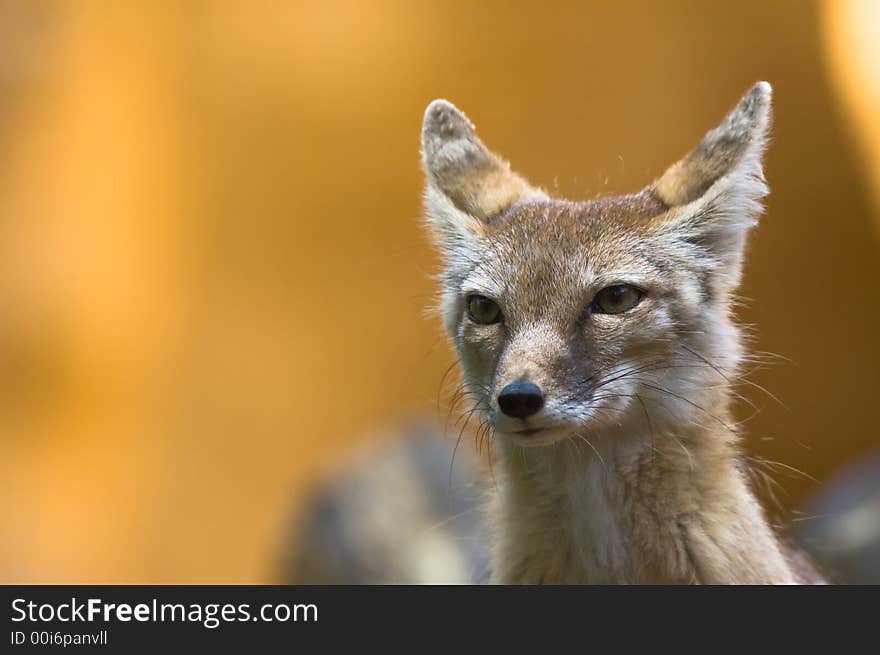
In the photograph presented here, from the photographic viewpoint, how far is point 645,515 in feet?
13.4

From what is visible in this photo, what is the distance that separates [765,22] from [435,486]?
608 cm

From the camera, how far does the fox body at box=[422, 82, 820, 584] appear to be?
396 centimetres

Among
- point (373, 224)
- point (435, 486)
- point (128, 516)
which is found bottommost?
point (128, 516)

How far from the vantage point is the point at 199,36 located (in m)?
12.1

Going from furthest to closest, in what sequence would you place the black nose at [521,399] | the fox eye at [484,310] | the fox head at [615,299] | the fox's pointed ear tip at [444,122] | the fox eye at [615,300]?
the fox's pointed ear tip at [444,122] < the fox eye at [484,310] < the fox eye at [615,300] < the fox head at [615,299] < the black nose at [521,399]

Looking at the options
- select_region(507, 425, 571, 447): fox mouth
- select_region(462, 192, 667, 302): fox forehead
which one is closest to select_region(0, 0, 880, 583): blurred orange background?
select_region(462, 192, 667, 302): fox forehead

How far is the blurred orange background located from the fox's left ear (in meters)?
7.40

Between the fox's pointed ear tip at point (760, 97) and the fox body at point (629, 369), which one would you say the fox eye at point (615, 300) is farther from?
the fox's pointed ear tip at point (760, 97)

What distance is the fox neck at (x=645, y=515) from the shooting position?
13.3 ft

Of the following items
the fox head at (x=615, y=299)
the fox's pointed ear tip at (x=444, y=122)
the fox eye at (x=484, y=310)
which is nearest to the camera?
the fox head at (x=615, y=299)

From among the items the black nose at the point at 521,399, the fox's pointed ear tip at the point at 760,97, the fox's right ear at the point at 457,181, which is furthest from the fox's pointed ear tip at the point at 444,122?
the black nose at the point at 521,399

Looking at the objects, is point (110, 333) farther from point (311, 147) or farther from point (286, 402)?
point (311, 147)
